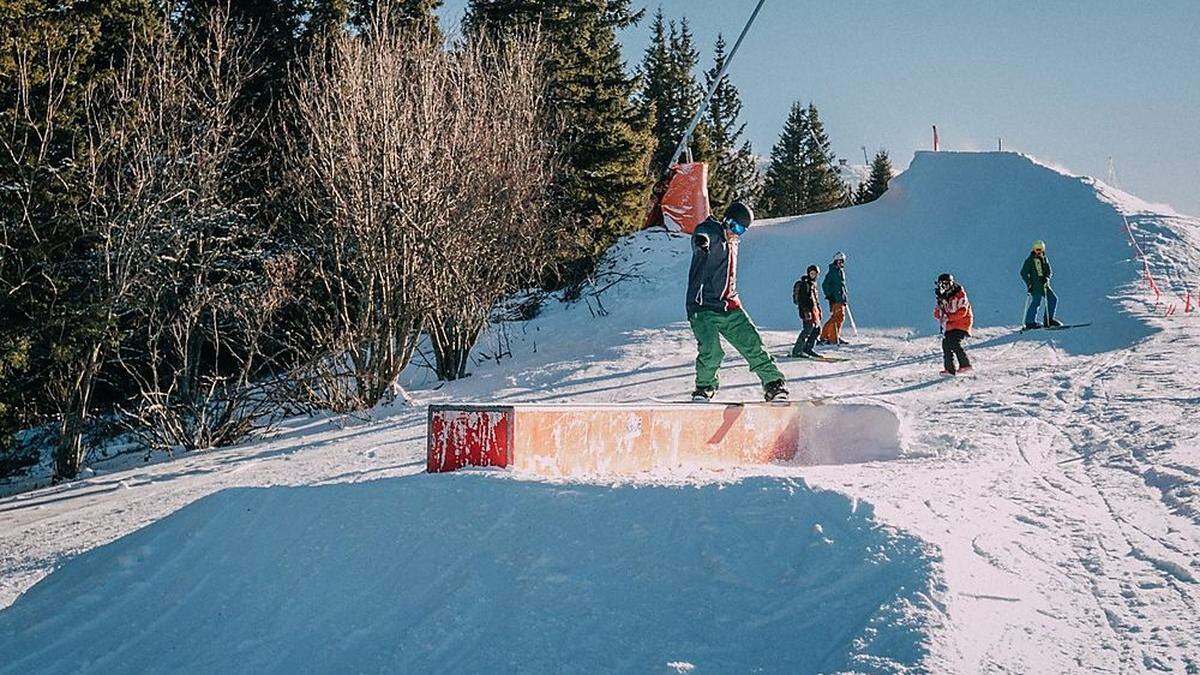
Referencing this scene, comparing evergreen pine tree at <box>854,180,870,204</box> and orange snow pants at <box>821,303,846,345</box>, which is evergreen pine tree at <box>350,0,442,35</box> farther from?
evergreen pine tree at <box>854,180,870,204</box>

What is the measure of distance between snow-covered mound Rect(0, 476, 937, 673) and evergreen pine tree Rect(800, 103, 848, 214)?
157 feet

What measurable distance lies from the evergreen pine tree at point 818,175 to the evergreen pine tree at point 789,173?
0.56 ft

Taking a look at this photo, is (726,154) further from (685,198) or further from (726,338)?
(726,338)

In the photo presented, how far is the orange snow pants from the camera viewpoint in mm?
18312

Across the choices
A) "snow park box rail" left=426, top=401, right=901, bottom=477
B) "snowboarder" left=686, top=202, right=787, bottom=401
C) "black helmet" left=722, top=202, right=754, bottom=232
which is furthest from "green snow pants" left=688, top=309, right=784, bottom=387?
"black helmet" left=722, top=202, right=754, bottom=232

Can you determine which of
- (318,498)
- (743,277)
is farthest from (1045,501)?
(743,277)

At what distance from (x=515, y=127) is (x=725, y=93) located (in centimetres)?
3042

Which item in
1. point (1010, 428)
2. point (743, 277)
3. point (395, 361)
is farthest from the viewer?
point (743, 277)

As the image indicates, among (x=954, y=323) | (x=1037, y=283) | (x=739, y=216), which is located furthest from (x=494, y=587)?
(x=1037, y=283)

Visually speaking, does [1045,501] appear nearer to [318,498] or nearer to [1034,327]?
[318,498]

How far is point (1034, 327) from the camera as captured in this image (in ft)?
61.9

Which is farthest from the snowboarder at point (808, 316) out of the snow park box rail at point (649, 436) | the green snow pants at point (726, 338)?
the snow park box rail at point (649, 436)

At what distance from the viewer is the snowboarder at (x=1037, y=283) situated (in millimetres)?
18250

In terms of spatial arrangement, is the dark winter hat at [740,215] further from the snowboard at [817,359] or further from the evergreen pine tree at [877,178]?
the evergreen pine tree at [877,178]
